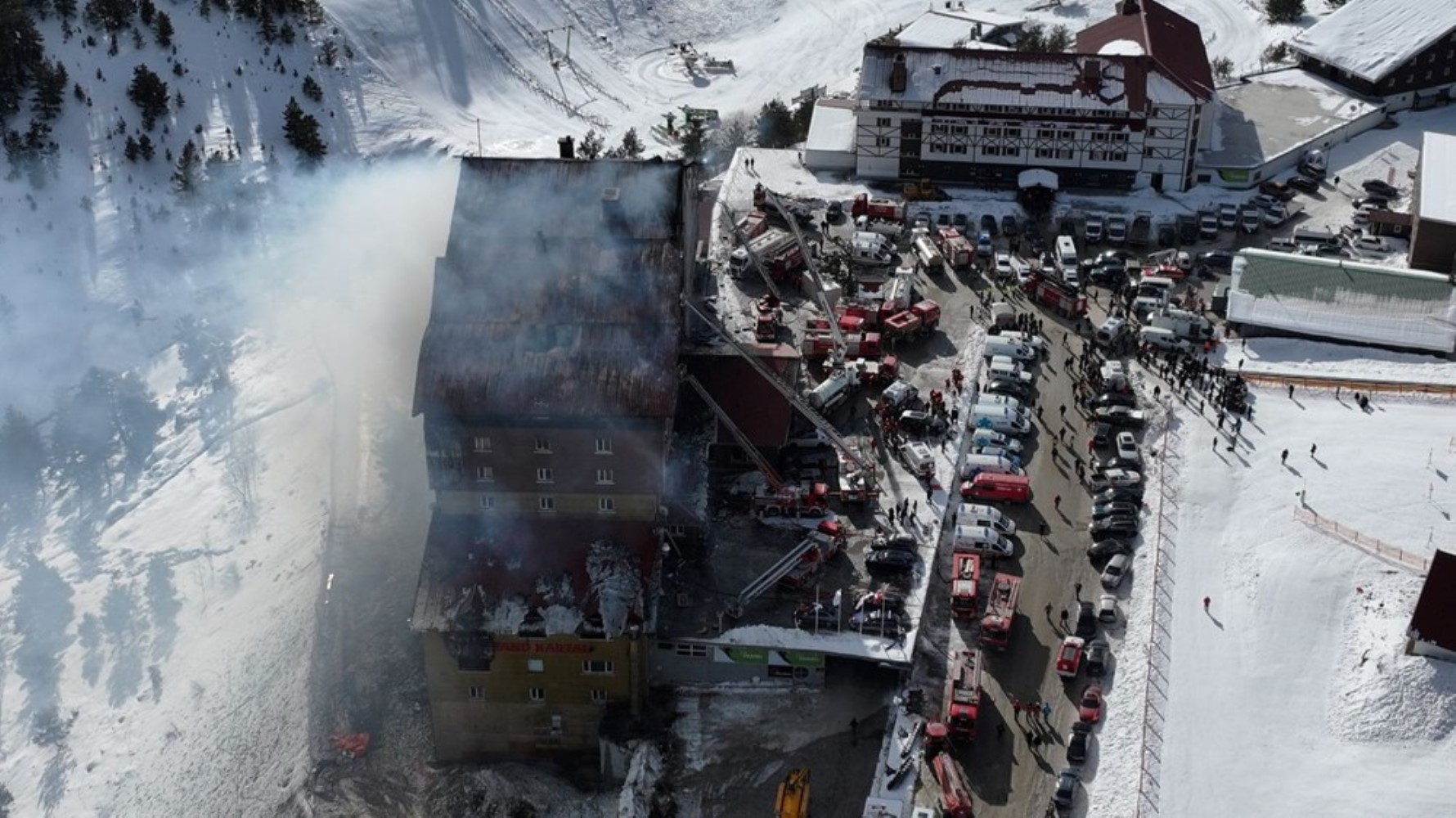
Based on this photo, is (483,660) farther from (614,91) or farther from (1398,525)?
(614,91)

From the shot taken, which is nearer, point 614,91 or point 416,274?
point 416,274

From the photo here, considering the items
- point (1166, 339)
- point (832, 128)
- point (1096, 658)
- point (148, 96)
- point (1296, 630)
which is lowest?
point (1096, 658)

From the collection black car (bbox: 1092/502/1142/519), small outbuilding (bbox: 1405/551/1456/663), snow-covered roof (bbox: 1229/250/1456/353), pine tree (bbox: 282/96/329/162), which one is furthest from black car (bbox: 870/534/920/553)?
pine tree (bbox: 282/96/329/162)

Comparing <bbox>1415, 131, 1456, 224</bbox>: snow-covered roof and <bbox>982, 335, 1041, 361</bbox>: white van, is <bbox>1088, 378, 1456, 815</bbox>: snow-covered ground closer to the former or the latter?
<bbox>982, 335, 1041, 361</bbox>: white van

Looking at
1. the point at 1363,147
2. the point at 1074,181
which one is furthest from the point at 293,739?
the point at 1363,147

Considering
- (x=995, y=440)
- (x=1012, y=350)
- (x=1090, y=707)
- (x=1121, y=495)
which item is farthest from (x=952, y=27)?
(x=1090, y=707)

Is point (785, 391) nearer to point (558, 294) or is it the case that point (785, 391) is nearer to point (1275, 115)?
point (558, 294)
